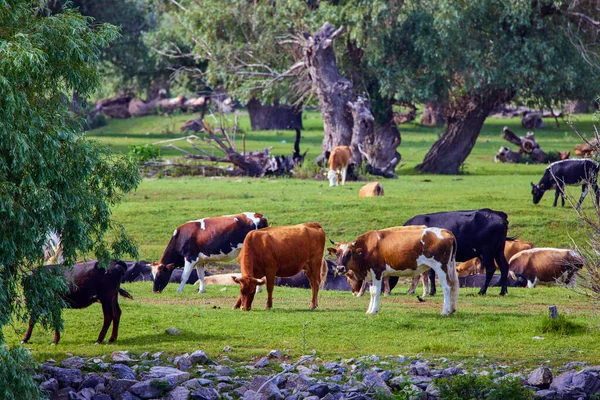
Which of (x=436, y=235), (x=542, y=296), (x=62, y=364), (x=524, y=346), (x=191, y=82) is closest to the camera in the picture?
(x=62, y=364)

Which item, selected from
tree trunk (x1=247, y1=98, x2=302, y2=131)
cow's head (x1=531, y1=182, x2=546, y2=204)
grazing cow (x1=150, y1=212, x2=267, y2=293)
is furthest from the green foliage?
tree trunk (x1=247, y1=98, x2=302, y2=131)

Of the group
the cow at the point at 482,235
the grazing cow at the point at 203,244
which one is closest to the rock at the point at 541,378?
the cow at the point at 482,235

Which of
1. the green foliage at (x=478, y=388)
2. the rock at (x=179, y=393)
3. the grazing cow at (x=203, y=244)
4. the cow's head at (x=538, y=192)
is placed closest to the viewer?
the rock at (x=179, y=393)

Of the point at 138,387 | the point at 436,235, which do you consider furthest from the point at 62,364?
the point at 436,235

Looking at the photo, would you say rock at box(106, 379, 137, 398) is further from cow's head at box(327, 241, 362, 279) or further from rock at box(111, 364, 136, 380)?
cow's head at box(327, 241, 362, 279)

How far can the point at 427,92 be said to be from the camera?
3834 cm

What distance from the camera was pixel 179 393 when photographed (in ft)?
42.2

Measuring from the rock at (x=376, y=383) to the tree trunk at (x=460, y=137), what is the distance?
1123 inches

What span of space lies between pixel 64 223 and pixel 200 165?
88.7 ft

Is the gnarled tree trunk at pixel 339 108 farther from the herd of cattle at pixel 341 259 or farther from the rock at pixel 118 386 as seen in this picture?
the rock at pixel 118 386

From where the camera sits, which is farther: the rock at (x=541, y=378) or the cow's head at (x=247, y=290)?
the cow's head at (x=247, y=290)

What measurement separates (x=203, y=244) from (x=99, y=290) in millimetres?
5543

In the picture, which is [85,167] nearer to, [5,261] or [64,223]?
→ [64,223]

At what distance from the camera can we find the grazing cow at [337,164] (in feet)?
113
